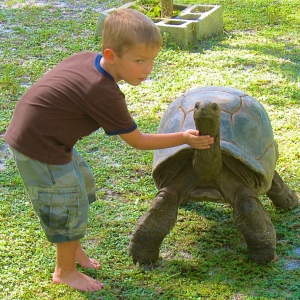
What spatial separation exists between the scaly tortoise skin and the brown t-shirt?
0.58 m

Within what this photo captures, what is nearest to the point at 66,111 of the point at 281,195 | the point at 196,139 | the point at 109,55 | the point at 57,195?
the point at 109,55

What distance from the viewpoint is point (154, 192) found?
3.93 metres

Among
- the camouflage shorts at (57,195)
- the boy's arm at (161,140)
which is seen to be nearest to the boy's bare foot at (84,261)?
the camouflage shorts at (57,195)

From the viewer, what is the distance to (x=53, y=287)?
2.98 m

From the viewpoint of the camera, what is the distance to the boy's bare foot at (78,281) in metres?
2.98

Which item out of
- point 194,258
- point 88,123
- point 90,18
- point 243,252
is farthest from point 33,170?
point 90,18

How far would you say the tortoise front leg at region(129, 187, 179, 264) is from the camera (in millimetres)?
3131

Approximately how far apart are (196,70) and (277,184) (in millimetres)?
2678

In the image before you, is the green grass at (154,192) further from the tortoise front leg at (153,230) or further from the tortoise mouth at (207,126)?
the tortoise mouth at (207,126)

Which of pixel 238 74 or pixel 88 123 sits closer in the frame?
pixel 88 123

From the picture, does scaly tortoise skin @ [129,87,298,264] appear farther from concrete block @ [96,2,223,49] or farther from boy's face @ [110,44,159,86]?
concrete block @ [96,2,223,49]

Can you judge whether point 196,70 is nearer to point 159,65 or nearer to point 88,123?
point 159,65

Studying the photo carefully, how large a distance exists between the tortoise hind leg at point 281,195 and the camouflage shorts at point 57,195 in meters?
1.33

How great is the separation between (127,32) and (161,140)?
0.55m
